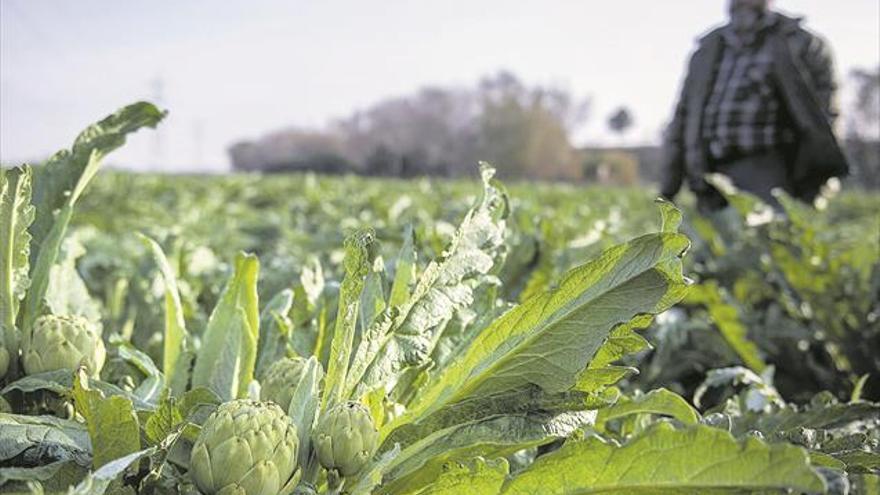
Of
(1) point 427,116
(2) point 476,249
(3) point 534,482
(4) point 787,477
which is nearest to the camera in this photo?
(4) point 787,477

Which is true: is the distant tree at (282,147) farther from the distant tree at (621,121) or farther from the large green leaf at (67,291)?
the large green leaf at (67,291)

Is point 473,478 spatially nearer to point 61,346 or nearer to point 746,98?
point 61,346

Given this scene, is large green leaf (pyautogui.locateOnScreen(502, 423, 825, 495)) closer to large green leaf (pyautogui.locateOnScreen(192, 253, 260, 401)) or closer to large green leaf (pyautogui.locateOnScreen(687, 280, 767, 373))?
large green leaf (pyautogui.locateOnScreen(192, 253, 260, 401))

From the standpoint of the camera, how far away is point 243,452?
731 mm

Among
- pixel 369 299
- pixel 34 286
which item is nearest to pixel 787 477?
pixel 369 299

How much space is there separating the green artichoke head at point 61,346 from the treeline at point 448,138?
37.3 m

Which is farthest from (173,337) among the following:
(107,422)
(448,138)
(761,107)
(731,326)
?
(448,138)

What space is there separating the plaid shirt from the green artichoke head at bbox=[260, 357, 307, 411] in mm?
4223

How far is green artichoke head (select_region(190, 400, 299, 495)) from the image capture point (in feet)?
2.40

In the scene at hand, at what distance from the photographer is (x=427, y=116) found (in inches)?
2616

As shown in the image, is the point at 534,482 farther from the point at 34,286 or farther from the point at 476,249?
the point at 34,286

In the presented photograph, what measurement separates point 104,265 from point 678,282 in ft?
6.89

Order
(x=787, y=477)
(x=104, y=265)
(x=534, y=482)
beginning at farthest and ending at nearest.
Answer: (x=104, y=265)
(x=534, y=482)
(x=787, y=477)

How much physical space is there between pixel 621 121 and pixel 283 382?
2257 inches
